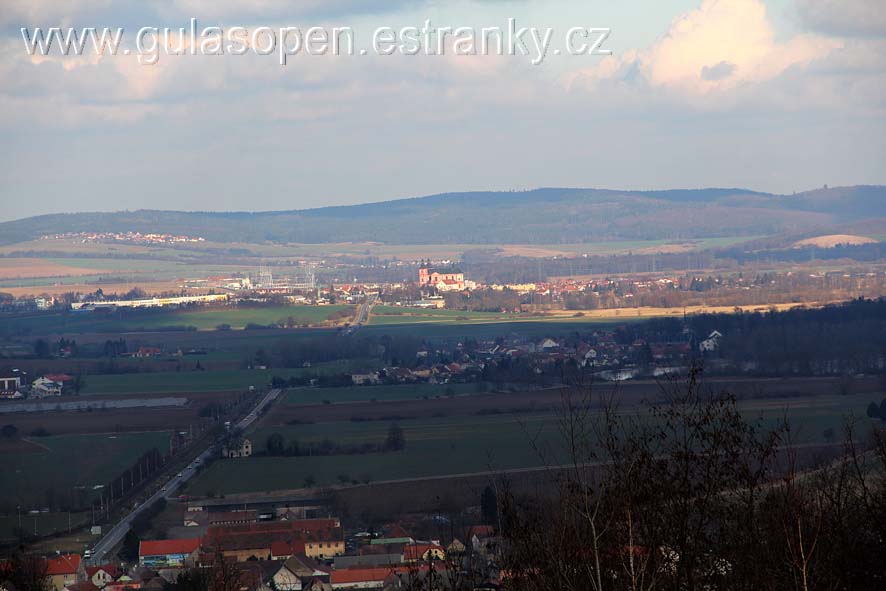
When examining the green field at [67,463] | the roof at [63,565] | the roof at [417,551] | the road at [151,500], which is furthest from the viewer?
the green field at [67,463]

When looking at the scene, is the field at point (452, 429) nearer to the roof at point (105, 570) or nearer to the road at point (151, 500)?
the road at point (151, 500)

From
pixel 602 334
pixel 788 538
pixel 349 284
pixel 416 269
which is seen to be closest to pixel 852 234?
pixel 416 269

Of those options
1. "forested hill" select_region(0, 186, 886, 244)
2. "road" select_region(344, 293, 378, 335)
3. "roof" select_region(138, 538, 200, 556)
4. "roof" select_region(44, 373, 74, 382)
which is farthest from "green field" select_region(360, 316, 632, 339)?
"forested hill" select_region(0, 186, 886, 244)

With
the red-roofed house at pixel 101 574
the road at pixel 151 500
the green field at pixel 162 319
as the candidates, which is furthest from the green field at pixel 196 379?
the red-roofed house at pixel 101 574

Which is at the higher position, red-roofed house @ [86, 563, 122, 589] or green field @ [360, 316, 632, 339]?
green field @ [360, 316, 632, 339]

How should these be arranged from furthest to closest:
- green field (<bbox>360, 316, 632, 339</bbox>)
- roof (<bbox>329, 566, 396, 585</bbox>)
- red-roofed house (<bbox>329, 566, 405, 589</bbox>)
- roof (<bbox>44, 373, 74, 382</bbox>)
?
1. green field (<bbox>360, 316, 632, 339</bbox>)
2. roof (<bbox>44, 373, 74, 382</bbox>)
3. roof (<bbox>329, 566, 396, 585</bbox>)
4. red-roofed house (<bbox>329, 566, 405, 589</bbox>)

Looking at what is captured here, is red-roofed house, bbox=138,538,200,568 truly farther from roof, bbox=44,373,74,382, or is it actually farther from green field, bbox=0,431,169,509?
roof, bbox=44,373,74,382

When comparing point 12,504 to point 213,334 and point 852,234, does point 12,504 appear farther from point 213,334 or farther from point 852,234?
point 852,234
